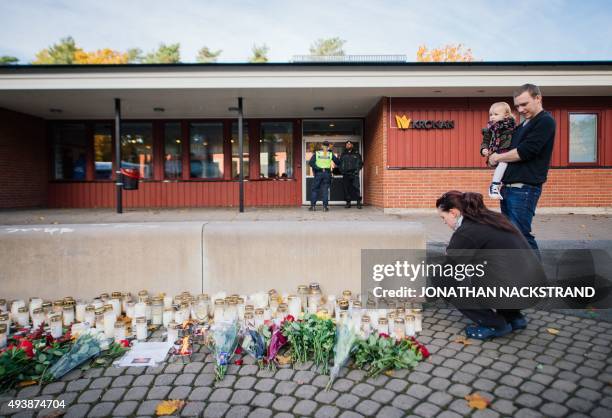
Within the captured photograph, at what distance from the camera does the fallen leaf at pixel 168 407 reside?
7.16 ft

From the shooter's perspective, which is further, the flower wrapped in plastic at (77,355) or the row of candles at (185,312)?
the row of candles at (185,312)

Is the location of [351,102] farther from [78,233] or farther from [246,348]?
[246,348]

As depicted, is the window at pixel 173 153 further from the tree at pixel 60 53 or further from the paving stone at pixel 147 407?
the tree at pixel 60 53

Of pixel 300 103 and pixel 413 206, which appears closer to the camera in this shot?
pixel 413 206

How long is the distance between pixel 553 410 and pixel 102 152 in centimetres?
1580

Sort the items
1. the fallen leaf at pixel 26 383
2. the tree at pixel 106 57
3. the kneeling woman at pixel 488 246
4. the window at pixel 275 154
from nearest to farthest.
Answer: the fallen leaf at pixel 26 383 → the kneeling woman at pixel 488 246 → the window at pixel 275 154 → the tree at pixel 106 57

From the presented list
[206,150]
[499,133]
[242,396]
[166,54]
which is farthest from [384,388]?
[166,54]

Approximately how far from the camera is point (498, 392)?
232 cm

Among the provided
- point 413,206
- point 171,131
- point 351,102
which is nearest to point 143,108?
point 171,131

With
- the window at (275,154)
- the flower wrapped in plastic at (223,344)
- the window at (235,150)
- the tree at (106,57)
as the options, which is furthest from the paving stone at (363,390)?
the tree at (106,57)

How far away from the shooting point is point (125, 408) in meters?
2.24

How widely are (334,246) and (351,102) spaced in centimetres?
875

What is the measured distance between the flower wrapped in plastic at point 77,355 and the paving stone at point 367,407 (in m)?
1.96

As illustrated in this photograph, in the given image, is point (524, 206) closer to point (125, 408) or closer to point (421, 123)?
point (125, 408)
